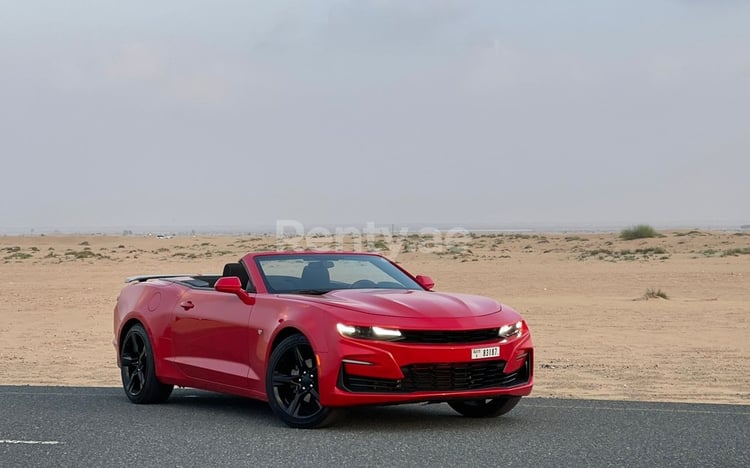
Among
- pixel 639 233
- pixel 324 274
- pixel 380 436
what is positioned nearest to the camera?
pixel 380 436

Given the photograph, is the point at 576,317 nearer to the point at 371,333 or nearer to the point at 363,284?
the point at 363,284

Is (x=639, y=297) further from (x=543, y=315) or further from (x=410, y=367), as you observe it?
(x=410, y=367)

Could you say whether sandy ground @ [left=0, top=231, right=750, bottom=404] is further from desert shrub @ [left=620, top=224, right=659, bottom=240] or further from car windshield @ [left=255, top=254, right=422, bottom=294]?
desert shrub @ [left=620, top=224, right=659, bottom=240]

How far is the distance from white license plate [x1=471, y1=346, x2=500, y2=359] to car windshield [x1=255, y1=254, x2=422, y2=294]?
1.61 meters

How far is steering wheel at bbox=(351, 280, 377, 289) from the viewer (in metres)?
10.7

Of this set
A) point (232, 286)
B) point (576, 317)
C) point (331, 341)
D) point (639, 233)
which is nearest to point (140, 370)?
point (232, 286)

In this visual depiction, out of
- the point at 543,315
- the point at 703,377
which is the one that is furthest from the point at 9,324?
the point at 703,377

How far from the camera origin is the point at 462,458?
8.07 meters

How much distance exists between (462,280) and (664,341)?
20362 millimetres

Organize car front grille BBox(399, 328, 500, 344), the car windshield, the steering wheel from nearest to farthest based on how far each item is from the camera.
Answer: car front grille BBox(399, 328, 500, 344) → the car windshield → the steering wheel

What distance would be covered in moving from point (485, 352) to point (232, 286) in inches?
89.7

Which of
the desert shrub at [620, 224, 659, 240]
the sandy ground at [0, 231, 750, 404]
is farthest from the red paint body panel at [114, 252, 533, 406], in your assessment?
the desert shrub at [620, 224, 659, 240]

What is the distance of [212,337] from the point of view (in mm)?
10750

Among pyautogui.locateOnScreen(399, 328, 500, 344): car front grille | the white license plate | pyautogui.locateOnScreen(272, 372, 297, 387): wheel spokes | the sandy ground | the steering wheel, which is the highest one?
the steering wheel
